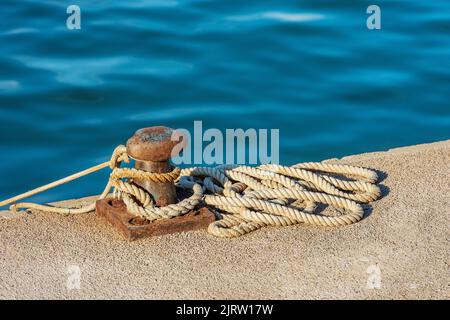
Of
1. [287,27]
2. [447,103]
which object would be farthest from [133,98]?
[447,103]

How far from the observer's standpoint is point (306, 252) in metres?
3.88

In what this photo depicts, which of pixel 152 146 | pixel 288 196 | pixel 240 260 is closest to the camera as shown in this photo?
pixel 240 260

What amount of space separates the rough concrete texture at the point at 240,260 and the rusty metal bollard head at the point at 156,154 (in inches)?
8.1

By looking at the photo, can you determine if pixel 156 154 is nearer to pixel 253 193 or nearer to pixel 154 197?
pixel 154 197

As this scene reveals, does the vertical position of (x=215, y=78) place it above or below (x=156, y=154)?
below

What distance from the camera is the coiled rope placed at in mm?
4023

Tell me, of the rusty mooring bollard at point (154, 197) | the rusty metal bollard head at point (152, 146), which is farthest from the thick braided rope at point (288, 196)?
the rusty metal bollard head at point (152, 146)

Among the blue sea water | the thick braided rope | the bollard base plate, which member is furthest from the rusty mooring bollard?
the blue sea water

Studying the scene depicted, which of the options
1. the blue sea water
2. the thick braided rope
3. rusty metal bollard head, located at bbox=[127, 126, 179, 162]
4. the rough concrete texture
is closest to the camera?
the rough concrete texture

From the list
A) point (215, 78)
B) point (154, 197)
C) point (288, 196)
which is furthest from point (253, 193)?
point (215, 78)

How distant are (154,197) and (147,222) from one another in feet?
0.43

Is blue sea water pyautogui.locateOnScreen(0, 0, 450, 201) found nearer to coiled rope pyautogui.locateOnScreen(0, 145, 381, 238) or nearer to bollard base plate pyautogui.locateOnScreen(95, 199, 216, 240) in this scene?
coiled rope pyautogui.locateOnScreen(0, 145, 381, 238)

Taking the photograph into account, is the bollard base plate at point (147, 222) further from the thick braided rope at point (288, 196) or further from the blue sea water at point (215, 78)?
the blue sea water at point (215, 78)

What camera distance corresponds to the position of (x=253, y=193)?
426cm
